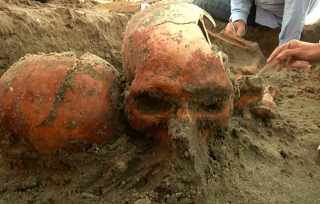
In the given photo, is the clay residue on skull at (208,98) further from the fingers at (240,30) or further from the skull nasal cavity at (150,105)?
the fingers at (240,30)

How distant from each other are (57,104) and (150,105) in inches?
15.3

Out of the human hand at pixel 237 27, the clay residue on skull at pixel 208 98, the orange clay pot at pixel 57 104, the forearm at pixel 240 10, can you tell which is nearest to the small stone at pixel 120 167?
the orange clay pot at pixel 57 104

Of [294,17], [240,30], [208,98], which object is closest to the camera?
[208,98]

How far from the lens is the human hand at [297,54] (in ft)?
7.41

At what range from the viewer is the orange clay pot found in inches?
54.4

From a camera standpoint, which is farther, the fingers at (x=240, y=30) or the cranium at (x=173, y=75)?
the fingers at (x=240, y=30)

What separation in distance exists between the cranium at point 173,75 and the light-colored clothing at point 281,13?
2.12 m

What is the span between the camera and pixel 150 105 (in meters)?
1.48

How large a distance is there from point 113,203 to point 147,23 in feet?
2.51

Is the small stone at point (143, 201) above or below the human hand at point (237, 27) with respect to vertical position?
below

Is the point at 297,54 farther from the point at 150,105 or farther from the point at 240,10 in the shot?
the point at 240,10

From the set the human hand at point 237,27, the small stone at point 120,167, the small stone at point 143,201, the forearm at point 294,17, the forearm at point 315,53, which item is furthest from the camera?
the human hand at point 237,27

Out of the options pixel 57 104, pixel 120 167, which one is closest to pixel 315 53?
pixel 120 167

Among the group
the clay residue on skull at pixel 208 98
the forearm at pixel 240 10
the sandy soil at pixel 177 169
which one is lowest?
the sandy soil at pixel 177 169
